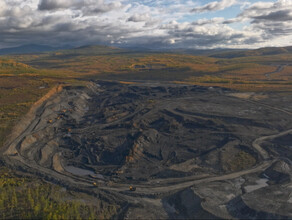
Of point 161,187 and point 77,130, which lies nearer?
point 161,187

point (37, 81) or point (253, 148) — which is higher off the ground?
point (37, 81)

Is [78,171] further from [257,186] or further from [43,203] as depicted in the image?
[257,186]

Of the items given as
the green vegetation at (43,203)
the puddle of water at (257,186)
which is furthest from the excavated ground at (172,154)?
the green vegetation at (43,203)

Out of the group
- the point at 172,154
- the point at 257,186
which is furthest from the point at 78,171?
the point at 257,186

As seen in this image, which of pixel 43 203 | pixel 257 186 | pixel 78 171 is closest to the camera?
pixel 43 203

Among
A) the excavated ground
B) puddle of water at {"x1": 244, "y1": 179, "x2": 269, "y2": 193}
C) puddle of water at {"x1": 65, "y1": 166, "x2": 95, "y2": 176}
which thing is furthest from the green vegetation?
puddle of water at {"x1": 244, "y1": 179, "x2": 269, "y2": 193}

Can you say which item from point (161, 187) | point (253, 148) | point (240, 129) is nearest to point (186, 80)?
point (240, 129)

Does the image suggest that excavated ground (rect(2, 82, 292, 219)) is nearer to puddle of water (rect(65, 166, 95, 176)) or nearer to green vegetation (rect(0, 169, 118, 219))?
puddle of water (rect(65, 166, 95, 176))

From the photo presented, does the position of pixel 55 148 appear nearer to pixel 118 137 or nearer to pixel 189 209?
pixel 118 137
